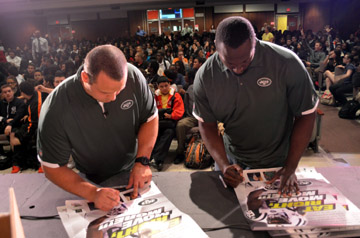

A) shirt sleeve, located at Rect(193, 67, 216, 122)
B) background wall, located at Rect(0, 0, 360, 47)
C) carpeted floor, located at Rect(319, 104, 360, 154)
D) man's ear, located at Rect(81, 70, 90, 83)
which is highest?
background wall, located at Rect(0, 0, 360, 47)

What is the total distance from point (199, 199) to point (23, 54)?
13.7m

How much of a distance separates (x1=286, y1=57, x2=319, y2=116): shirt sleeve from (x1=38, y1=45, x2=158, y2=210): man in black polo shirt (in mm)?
651

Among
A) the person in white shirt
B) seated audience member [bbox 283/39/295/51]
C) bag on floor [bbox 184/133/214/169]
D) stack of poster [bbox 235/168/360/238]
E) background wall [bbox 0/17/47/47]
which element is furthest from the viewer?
background wall [bbox 0/17/47/47]

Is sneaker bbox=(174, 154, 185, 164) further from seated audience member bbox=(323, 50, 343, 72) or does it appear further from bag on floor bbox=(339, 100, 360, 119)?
seated audience member bbox=(323, 50, 343, 72)

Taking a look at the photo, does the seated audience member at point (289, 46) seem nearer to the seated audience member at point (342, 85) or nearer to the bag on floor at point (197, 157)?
the seated audience member at point (342, 85)

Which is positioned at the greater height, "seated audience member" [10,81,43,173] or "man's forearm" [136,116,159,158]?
"man's forearm" [136,116,159,158]

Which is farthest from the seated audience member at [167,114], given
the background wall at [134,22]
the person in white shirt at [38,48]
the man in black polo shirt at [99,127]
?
the background wall at [134,22]

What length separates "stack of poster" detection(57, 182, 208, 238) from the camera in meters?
1.00

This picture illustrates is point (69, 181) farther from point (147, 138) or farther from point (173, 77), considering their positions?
point (173, 77)

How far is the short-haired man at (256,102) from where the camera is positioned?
4.12ft

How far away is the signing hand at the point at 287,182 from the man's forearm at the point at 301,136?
7 cm

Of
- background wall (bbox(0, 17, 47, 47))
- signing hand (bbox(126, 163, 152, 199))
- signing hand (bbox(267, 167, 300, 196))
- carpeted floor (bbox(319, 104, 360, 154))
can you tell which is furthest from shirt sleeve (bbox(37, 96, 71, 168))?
background wall (bbox(0, 17, 47, 47))

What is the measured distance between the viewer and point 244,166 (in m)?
1.54

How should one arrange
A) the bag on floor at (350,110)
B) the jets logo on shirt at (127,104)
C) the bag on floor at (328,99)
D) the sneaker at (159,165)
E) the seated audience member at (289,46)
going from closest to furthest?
the jets logo on shirt at (127,104), the sneaker at (159,165), the bag on floor at (350,110), the bag on floor at (328,99), the seated audience member at (289,46)
